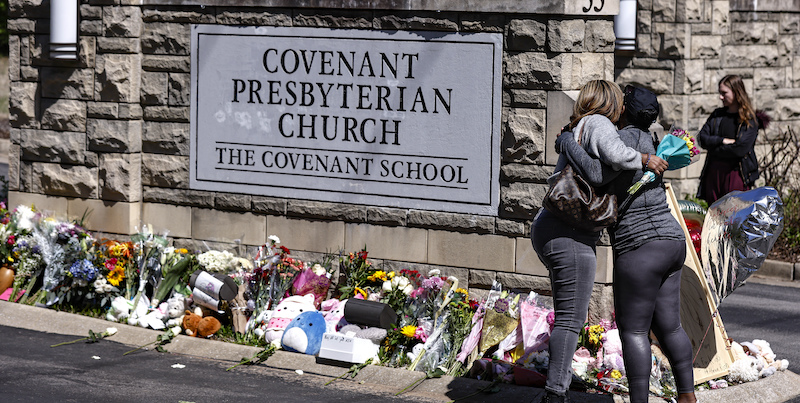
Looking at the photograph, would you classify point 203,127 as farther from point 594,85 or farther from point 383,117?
point 594,85

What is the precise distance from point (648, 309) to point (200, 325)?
10.4 ft

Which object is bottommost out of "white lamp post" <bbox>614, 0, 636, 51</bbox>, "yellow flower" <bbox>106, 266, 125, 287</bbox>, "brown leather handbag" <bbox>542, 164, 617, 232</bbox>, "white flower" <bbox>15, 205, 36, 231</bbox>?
"yellow flower" <bbox>106, 266, 125, 287</bbox>

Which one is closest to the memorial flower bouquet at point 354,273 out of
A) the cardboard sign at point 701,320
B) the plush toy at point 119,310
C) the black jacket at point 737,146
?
the plush toy at point 119,310

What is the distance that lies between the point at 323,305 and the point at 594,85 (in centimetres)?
270

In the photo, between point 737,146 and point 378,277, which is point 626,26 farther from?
point 378,277

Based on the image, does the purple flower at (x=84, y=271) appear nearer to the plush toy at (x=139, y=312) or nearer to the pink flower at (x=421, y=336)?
the plush toy at (x=139, y=312)

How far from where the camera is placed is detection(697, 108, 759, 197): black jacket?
30.8ft

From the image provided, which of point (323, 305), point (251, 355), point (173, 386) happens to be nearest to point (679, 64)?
point (323, 305)

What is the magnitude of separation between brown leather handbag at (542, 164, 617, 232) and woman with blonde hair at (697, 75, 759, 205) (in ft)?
15.1

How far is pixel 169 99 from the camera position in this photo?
8234 millimetres

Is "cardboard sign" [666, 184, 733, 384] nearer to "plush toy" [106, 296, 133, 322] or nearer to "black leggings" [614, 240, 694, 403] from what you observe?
"black leggings" [614, 240, 694, 403]

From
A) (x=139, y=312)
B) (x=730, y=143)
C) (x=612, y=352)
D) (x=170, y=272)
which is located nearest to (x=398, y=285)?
(x=612, y=352)

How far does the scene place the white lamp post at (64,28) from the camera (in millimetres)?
8336

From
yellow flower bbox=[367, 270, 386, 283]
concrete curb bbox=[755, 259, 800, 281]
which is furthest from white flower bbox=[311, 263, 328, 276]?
concrete curb bbox=[755, 259, 800, 281]
